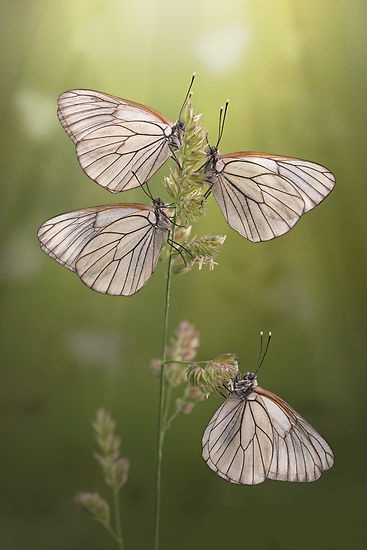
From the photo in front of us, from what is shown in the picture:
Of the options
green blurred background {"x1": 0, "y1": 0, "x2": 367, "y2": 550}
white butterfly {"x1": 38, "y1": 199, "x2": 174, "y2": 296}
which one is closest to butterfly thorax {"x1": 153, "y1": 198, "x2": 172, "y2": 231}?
white butterfly {"x1": 38, "y1": 199, "x2": 174, "y2": 296}

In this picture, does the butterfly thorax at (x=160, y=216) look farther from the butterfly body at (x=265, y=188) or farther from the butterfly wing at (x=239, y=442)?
the butterfly wing at (x=239, y=442)

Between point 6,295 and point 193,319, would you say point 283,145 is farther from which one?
point 6,295

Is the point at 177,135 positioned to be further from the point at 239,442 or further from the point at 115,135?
the point at 239,442

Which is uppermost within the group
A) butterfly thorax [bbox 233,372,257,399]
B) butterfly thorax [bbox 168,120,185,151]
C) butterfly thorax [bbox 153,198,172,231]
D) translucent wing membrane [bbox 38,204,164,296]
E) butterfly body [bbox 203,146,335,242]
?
butterfly thorax [bbox 168,120,185,151]

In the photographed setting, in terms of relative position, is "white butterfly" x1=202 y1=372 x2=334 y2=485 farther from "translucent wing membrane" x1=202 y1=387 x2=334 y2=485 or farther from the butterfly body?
the butterfly body

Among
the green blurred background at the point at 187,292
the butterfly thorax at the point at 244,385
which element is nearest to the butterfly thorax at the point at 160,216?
the butterfly thorax at the point at 244,385

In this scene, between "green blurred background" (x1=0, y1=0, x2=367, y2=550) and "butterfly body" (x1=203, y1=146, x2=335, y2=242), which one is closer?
"butterfly body" (x1=203, y1=146, x2=335, y2=242)

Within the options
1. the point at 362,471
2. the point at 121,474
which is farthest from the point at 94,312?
the point at 362,471
